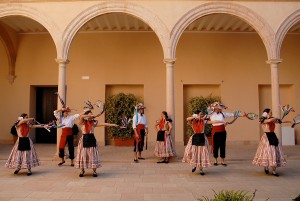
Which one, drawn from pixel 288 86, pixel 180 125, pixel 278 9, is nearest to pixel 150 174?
pixel 180 125

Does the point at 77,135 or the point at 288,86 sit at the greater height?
the point at 288,86

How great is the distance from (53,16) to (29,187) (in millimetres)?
5452

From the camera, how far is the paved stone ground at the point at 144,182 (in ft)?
16.4

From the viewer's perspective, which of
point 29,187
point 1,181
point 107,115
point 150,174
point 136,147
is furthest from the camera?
point 107,115

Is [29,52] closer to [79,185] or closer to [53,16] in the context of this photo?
[53,16]

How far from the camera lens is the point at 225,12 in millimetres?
8789

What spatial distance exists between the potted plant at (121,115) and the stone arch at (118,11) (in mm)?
3531

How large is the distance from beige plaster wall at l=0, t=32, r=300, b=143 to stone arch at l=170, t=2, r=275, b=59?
137 inches

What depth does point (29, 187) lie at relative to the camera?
218 inches

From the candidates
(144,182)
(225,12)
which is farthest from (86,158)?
(225,12)

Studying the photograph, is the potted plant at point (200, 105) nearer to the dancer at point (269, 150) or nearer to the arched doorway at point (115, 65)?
the arched doorway at point (115, 65)

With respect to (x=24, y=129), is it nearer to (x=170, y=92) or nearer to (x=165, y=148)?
(x=165, y=148)

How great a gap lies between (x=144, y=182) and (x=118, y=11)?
533cm

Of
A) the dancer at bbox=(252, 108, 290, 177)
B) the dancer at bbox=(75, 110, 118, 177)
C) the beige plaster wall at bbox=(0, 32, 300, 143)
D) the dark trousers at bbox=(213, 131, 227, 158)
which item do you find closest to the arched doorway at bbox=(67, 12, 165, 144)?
the beige plaster wall at bbox=(0, 32, 300, 143)
